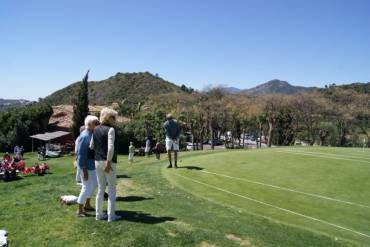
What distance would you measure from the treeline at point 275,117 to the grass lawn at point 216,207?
38610 mm

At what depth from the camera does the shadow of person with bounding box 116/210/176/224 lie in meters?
8.47

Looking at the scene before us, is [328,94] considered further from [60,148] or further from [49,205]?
[49,205]

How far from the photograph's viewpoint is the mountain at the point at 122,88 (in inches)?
5630

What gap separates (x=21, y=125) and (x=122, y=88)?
294ft

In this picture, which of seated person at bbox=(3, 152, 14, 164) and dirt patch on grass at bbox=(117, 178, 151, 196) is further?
seated person at bbox=(3, 152, 14, 164)

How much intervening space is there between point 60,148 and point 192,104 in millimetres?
32902

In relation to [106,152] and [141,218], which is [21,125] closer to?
Result: [141,218]

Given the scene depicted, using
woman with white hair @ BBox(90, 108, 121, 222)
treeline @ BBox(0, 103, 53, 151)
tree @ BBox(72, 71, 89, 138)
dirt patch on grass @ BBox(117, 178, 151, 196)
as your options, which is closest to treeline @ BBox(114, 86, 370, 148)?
tree @ BBox(72, 71, 89, 138)

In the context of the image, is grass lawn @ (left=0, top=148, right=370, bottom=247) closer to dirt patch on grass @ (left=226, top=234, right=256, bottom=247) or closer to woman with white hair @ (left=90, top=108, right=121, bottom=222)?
dirt patch on grass @ (left=226, top=234, right=256, bottom=247)

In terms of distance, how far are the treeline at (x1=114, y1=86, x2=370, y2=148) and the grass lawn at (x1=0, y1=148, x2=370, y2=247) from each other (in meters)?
38.6

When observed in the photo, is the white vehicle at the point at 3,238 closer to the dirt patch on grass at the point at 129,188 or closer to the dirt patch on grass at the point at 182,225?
the dirt patch on grass at the point at 182,225

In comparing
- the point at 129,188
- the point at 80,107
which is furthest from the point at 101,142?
the point at 80,107

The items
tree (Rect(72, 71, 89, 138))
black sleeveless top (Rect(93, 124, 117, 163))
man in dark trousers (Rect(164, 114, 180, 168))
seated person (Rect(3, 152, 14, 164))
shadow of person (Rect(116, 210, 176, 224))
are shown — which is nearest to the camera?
black sleeveless top (Rect(93, 124, 117, 163))

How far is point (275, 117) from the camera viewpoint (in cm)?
6638
